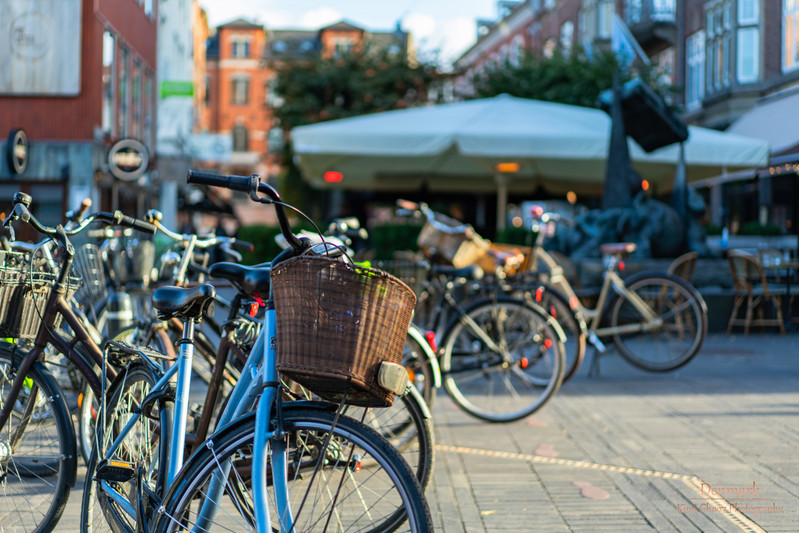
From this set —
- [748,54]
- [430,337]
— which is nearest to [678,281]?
[430,337]

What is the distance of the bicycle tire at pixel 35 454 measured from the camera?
335cm

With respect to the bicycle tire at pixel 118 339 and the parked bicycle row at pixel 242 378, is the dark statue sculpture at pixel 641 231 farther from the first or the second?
the bicycle tire at pixel 118 339

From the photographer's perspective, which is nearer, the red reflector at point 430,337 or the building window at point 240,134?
the red reflector at point 430,337

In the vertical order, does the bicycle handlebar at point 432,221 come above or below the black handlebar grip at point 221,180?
below

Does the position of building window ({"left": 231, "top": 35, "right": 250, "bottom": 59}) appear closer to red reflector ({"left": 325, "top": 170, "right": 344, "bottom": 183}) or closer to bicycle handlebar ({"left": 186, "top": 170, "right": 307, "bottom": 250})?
red reflector ({"left": 325, "top": 170, "right": 344, "bottom": 183})

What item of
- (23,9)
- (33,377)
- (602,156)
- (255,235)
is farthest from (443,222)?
(23,9)

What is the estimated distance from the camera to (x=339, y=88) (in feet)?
107

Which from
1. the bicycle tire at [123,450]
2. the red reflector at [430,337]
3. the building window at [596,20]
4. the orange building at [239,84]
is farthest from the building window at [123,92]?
the orange building at [239,84]

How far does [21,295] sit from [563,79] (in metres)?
23.3

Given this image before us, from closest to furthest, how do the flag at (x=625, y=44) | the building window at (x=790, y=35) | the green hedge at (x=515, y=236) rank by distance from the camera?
the flag at (x=625, y=44)
the green hedge at (x=515, y=236)
the building window at (x=790, y=35)

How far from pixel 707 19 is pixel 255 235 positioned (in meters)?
19.2

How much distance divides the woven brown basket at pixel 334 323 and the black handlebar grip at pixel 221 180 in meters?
0.29

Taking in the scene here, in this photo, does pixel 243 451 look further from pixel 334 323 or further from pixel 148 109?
pixel 148 109

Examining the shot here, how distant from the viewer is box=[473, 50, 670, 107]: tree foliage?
24812 millimetres
